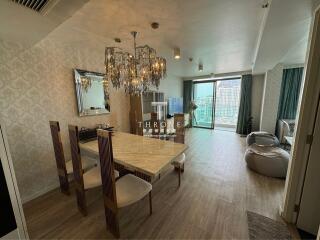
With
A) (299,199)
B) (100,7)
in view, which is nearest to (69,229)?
(100,7)

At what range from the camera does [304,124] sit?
1.45m

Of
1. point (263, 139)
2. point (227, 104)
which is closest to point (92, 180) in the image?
point (263, 139)

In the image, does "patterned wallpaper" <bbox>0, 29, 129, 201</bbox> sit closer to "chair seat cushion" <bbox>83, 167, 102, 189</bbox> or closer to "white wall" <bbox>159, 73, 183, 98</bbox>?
"chair seat cushion" <bbox>83, 167, 102, 189</bbox>

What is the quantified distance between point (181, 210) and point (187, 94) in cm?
566

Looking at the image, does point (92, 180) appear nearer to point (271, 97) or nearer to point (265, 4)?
point (265, 4)

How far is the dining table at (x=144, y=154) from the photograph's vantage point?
1.41 m

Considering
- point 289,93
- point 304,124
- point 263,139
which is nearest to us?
point 304,124

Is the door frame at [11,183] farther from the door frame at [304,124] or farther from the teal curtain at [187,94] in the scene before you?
the teal curtain at [187,94]

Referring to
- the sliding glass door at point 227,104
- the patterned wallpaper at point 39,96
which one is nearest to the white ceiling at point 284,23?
the patterned wallpaper at point 39,96

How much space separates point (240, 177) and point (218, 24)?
8.32 feet

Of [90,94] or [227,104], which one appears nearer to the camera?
[90,94]

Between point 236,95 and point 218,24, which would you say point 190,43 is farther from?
point 236,95

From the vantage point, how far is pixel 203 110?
6.91m

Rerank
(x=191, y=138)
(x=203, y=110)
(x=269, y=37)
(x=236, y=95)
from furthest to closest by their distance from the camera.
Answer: (x=203, y=110), (x=236, y=95), (x=191, y=138), (x=269, y=37)
